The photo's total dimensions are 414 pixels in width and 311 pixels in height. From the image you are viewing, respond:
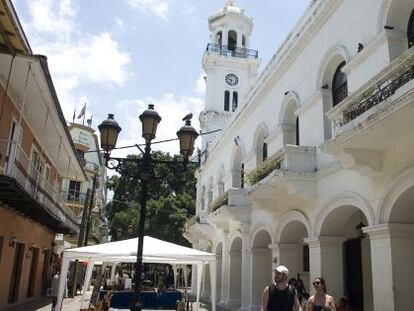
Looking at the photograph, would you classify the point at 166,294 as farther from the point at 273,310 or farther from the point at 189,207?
the point at 189,207

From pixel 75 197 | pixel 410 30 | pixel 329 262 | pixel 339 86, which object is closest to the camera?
pixel 410 30

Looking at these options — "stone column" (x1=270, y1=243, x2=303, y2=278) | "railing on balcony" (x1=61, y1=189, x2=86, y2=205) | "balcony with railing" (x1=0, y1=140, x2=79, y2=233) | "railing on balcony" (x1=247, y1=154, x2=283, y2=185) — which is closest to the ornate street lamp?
"balcony with railing" (x1=0, y1=140, x2=79, y2=233)

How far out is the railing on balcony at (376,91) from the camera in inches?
284

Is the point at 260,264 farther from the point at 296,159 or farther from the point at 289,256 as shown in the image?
the point at 296,159

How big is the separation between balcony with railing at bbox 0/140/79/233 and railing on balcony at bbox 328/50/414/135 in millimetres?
7819

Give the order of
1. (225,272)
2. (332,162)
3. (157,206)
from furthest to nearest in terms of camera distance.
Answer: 1. (157,206)
2. (225,272)
3. (332,162)

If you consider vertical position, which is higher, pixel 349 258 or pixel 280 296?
pixel 349 258

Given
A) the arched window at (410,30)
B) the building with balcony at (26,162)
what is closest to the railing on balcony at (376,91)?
the arched window at (410,30)

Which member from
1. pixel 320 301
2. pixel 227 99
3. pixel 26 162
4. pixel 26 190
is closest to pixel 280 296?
pixel 320 301

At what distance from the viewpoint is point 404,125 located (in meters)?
7.49

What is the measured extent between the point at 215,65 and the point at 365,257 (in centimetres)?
2595

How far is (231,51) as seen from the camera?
36.8 meters

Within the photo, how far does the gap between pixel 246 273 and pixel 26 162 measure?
811cm

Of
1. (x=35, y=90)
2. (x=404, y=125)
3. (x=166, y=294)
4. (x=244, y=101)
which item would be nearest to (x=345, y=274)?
(x=166, y=294)
